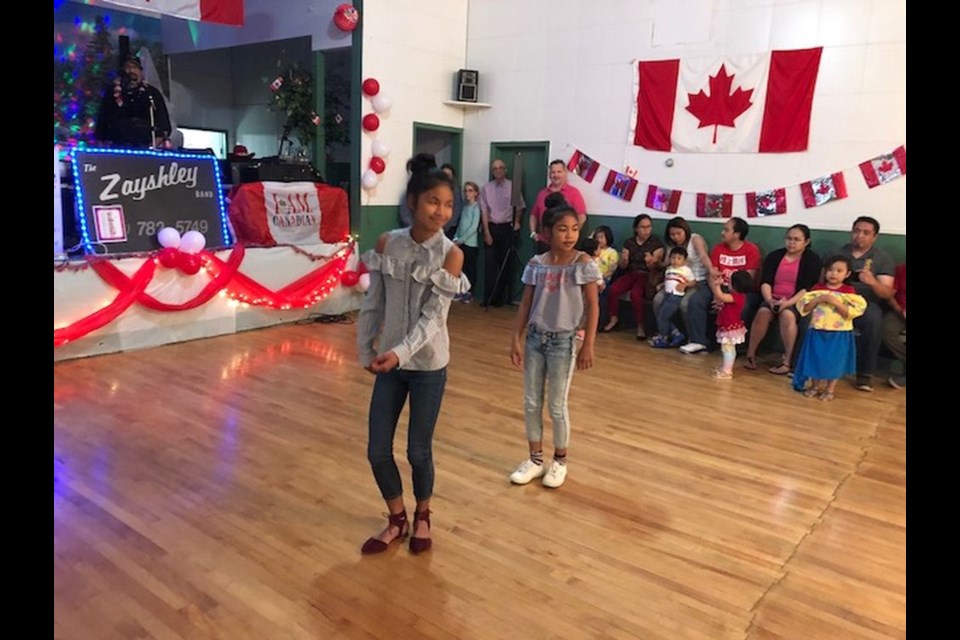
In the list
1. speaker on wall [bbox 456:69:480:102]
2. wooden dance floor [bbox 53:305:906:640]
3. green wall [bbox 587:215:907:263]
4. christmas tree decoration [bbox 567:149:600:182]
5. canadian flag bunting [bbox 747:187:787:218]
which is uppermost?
speaker on wall [bbox 456:69:480:102]

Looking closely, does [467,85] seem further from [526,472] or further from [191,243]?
[526,472]

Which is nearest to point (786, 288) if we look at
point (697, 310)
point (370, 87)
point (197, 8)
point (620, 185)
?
point (697, 310)

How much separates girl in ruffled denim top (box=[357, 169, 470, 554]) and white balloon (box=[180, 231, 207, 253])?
142 inches

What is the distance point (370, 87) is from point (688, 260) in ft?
11.6

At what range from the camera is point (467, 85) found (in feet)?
25.0

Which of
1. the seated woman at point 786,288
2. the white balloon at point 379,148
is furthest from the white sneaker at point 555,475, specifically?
the white balloon at point 379,148

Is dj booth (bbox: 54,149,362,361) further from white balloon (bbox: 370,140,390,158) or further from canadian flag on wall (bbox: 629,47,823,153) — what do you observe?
canadian flag on wall (bbox: 629,47,823,153)

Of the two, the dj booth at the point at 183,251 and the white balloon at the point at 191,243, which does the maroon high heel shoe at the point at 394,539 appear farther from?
the white balloon at the point at 191,243

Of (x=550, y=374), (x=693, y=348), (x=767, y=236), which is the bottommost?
(x=693, y=348)

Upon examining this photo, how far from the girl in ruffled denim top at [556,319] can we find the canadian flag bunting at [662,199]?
3960mm

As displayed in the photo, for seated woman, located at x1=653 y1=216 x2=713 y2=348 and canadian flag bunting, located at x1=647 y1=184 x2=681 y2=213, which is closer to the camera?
seated woman, located at x1=653 y1=216 x2=713 y2=348

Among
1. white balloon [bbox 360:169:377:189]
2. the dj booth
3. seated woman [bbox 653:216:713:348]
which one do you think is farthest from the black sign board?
seated woman [bbox 653:216:713:348]

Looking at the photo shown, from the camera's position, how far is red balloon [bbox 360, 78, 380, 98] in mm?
6816
